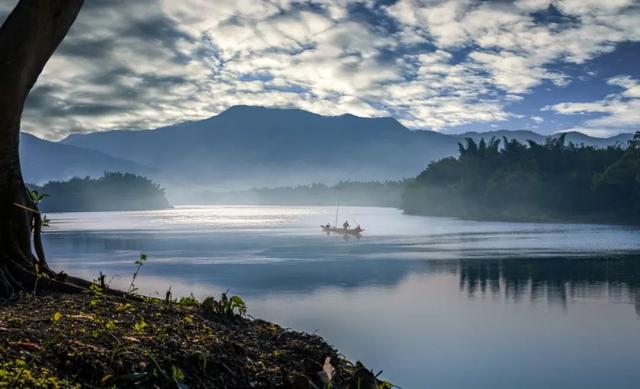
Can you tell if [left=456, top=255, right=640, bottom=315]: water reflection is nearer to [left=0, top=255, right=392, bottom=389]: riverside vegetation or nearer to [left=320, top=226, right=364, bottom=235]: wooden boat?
[left=0, top=255, right=392, bottom=389]: riverside vegetation

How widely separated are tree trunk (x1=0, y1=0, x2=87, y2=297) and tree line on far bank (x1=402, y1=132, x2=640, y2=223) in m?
112

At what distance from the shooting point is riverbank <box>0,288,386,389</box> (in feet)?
18.5

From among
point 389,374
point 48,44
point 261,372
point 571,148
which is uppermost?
point 571,148

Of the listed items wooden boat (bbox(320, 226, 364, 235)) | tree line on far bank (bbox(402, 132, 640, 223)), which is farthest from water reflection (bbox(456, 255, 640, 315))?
tree line on far bank (bbox(402, 132, 640, 223))

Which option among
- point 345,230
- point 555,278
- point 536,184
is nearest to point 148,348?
point 555,278

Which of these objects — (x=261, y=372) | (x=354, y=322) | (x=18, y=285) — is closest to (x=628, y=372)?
(x=354, y=322)

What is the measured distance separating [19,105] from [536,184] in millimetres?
139369

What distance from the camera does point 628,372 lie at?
63.2 ft

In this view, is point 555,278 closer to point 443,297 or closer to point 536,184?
point 443,297

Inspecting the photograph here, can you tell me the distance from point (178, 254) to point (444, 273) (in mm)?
27549

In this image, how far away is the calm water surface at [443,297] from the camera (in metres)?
20.0

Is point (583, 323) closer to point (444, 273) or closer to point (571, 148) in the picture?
point (444, 273)

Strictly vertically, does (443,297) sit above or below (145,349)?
below

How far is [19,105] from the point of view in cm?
971
